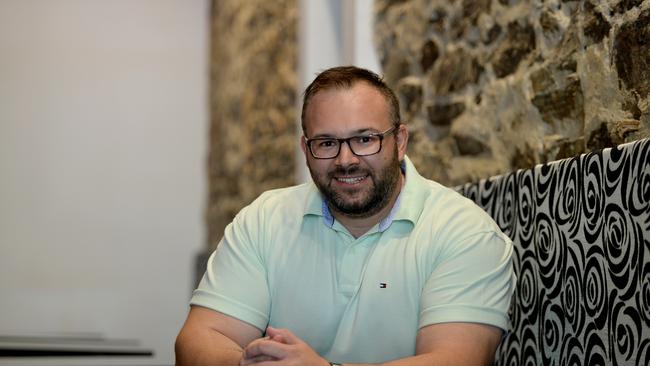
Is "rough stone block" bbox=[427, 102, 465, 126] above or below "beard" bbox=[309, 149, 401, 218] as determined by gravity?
above

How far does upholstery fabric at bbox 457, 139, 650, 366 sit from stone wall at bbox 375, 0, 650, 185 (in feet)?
0.44

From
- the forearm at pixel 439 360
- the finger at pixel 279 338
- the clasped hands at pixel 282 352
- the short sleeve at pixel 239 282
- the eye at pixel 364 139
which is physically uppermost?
the eye at pixel 364 139

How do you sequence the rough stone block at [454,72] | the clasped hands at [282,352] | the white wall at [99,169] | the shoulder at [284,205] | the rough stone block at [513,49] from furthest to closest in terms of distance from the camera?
the white wall at [99,169] → the rough stone block at [454,72] → the rough stone block at [513,49] → the shoulder at [284,205] → the clasped hands at [282,352]

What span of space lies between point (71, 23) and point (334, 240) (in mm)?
4178

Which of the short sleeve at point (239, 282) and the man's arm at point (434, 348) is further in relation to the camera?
the short sleeve at point (239, 282)

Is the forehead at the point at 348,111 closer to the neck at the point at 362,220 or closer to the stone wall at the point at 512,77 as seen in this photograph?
the neck at the point at 362,220

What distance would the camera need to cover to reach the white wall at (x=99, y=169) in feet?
18.6

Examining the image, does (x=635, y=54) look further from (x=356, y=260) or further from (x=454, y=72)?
(x=454, y=72)

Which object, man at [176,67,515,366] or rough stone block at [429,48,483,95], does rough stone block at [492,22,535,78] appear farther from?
man at [176,67,515,366]

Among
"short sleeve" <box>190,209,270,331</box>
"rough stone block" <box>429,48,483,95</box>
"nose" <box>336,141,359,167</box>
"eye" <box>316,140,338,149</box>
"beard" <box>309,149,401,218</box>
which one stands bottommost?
"short sleeve" <box>190,209,270,331</box>

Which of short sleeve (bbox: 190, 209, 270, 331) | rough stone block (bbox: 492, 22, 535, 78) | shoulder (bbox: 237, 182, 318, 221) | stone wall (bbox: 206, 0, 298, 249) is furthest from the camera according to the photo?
stone wall (bbox: 206, 0, 298, 249)

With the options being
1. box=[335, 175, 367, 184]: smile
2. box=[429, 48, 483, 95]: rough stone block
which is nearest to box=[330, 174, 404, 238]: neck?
box=[335, 175, 367, 184]: smile

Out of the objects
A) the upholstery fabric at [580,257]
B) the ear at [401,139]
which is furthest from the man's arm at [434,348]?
the ear at [401,139]

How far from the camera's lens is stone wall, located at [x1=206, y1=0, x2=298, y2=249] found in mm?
4570
